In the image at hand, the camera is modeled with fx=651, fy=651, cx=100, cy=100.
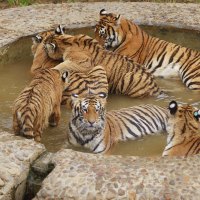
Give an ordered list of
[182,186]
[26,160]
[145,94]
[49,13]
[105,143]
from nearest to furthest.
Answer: [182,186] → [26,160] → [105,143] → [145,94] → [49,13]

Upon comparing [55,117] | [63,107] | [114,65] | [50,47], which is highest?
[50,47]

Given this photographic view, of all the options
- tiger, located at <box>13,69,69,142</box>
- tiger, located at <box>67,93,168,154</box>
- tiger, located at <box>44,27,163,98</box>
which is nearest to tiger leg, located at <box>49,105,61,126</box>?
tiger, located at <box>13,69,69,142</box>

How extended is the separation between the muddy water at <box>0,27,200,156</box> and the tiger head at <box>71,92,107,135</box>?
0.26 m

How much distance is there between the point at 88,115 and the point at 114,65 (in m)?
1.62

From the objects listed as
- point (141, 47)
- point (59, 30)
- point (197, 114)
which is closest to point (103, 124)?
point (197, 114)

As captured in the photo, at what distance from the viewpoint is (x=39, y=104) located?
5152mm

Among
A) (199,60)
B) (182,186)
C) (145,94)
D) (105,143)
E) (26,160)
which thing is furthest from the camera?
(199,60)

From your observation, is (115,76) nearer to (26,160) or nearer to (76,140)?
(76,140)

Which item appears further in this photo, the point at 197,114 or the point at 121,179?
the point at 197,114

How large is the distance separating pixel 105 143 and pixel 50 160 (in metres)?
0.98

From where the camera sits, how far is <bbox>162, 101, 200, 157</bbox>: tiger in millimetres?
4812

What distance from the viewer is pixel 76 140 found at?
525 cm

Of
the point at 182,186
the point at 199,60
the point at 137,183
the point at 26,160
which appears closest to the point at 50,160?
the point at 26,160

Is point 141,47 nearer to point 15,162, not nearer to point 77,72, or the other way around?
point 77,72
